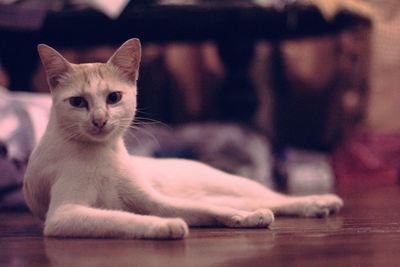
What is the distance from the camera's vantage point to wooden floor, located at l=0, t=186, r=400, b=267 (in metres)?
0.88

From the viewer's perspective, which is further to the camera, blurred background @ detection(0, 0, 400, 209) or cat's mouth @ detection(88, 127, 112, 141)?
blurred background @ detection(0, 0, 400, 209)

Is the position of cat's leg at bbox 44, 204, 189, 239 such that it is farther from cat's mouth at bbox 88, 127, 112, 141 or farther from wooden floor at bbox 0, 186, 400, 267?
cat's mouth at bbox 88, 127, 112, 141

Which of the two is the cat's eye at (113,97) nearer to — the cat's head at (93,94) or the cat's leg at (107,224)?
the cat's head at (93,94)

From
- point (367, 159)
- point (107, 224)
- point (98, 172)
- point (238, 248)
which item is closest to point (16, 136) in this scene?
point (98, 172)

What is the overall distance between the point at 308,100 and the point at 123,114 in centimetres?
181

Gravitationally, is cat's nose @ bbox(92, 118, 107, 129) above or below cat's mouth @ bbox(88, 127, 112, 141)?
above

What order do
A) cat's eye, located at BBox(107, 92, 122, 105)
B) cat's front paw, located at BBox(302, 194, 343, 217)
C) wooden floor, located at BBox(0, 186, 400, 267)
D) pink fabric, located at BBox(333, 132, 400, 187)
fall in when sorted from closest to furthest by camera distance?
wooden floor, located at BBox(0, 186, 400, 267) → cat's eye, located at BBox(107, 92, 122, 105) → cat's front paw, located at BBox(302, 194, 343, 217) → pink fabric, located at BBox(333, 132, 400, 187)

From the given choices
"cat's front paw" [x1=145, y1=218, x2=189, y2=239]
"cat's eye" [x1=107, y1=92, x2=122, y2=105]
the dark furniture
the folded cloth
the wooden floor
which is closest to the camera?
the wooden floor

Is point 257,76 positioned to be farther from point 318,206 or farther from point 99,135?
point 99,135

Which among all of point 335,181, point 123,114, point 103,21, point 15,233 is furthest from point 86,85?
point 335,181

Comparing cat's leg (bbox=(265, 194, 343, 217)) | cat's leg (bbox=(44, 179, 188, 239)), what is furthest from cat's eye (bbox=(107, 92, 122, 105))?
cat's leg (bbox=(265, 194, 343, 217))

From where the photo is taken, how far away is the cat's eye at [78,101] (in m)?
1.12

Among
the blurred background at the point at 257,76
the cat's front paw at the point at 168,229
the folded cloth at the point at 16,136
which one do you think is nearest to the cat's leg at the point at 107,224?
the cat's front paw at the point at 168,229

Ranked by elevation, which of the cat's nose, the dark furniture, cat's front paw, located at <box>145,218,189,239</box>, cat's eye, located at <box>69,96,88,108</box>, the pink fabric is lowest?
the pink fabric
